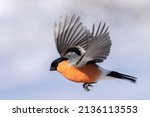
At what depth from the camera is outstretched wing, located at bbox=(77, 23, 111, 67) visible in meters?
1.18

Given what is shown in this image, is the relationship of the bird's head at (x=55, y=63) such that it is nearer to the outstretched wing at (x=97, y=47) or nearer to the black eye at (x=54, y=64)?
the black eye at (x=54, y=64)

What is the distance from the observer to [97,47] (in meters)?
1.19

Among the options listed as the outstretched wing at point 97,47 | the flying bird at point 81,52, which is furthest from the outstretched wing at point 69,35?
the outstretched wing at point 97,47

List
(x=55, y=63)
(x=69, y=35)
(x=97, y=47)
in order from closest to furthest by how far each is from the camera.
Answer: (x=97, y=47) < (x=55, y=63) < (x=69, y=35)

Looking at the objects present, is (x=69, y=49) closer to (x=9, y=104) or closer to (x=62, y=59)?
(x=62, y=59)

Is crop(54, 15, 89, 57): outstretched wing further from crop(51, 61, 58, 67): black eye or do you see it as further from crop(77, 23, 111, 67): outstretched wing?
crop(77, 23, 111, 67): outstretched wing

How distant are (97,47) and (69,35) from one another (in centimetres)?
33

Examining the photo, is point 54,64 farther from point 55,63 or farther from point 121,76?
point 121,76

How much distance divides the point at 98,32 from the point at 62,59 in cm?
22

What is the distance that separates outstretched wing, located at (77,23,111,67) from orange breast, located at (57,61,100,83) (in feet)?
0.11

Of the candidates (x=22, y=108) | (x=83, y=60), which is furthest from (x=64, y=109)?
(x=83, y=60)

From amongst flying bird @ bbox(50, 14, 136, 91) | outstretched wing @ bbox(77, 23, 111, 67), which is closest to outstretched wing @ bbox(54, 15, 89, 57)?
flying bird @ bbox(50, 14, 136, 91)

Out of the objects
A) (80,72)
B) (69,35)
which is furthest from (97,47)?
(69,35)

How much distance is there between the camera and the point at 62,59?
1321 millimetres
